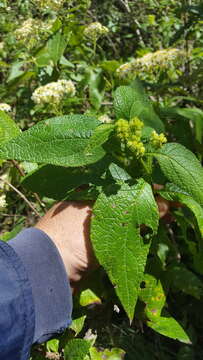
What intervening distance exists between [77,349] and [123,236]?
474 mm

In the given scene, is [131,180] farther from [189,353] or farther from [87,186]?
[189,353]

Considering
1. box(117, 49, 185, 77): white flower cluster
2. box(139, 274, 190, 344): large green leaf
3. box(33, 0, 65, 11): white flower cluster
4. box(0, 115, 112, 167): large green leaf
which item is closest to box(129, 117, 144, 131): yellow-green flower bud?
box(0, 115, 112, 167): large green leaf

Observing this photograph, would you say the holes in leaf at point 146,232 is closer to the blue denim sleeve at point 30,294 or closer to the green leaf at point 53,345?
the blue denim sleeve at point 30,294

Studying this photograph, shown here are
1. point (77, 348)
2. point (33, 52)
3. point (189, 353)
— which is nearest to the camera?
point (77, 348)

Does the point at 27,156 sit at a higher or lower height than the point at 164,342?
higher

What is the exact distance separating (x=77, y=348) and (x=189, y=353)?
0.69 m

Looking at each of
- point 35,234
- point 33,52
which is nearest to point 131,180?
point 35,234

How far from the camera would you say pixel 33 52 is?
7.87 feet

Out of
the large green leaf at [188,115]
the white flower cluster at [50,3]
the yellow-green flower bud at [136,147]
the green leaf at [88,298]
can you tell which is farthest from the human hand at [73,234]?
the white flower cluster at [50,3]

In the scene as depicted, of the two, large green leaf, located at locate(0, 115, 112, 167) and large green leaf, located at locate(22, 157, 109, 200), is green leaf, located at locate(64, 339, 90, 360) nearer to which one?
large green leaf, located at locate(22, 157, 109, 200)

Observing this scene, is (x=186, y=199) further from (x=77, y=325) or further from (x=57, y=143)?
(x=77, y=325)

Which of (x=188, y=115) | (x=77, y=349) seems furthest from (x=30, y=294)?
(x=188, y=115)

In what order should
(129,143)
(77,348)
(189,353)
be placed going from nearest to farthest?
(129,143), (77,348), (189,353)

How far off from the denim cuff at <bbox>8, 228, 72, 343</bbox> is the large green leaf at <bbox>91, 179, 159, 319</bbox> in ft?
0.82
